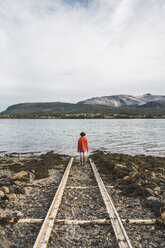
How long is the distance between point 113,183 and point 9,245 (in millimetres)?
6569

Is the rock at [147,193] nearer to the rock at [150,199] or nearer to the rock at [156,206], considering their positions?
the rock at [150,199]

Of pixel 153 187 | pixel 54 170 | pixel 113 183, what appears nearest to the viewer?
pixel 153 187

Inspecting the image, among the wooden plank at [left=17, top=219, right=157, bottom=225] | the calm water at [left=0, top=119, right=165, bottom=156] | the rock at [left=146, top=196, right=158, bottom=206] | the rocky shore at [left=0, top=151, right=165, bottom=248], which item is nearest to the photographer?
the rocky shore at [left=0, top=151, right=165, bottom=248]

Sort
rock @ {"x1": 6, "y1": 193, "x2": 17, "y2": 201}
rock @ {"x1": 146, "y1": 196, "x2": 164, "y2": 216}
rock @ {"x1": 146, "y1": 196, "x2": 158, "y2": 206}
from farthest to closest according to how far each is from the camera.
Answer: rock @ {"x1": 6, "y1": 193, "x2": 17, "y2": 201} < rock @ {"x1": 146, "y1": 196, "x2": 158, "y2": 206} < rock @ {"x1": 146, "y1": 196, "x2": 164, "y2": 216}

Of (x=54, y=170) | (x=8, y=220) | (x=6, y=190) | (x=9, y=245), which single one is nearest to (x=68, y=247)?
(x=9, y=245)

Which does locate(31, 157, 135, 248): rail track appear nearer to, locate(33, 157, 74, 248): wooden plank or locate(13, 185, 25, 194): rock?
locate(33, 157, 74, 248): wooden plank

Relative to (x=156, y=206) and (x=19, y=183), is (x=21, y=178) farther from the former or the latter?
(x=156, y=206)

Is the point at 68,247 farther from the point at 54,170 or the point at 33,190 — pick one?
the point at 54,170

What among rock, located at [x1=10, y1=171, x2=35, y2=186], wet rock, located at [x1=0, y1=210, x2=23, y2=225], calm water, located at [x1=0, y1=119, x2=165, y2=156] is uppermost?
wet rock, located at [x1=0, y1=210, x2=23, y2=225]

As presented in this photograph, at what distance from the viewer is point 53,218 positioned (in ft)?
19.5

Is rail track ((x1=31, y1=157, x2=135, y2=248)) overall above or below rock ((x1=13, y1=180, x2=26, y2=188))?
above

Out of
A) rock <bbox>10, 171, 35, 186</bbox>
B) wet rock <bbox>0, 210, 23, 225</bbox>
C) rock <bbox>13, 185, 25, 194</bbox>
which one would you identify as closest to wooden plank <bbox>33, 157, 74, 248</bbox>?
wet rock <bbox>0, 210, 23, 225</bbox>

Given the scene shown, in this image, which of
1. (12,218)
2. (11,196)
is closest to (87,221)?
(12,218)

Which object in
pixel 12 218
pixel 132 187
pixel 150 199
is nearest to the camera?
pixel 12 218
